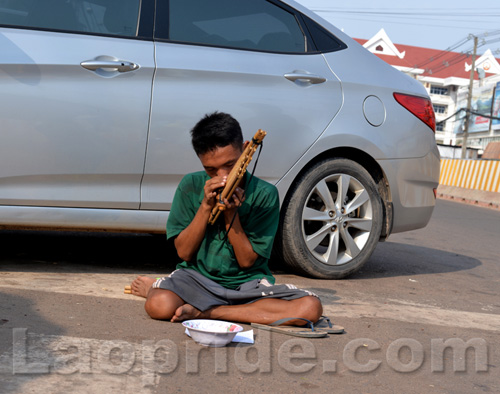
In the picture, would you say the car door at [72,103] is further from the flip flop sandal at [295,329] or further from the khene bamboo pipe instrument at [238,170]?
the flip flop sandal at [295,329]

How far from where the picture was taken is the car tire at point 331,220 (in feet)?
15.9

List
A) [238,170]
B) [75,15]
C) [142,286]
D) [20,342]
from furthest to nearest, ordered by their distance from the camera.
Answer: [75,15], [142,286], [238,170], [20,342]

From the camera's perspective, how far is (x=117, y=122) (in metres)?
4.30

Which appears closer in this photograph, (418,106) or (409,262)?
(418,106)

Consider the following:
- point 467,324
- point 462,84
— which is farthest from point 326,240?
point 462,84

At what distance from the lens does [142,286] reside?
12.8 ft

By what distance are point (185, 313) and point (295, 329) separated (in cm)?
52

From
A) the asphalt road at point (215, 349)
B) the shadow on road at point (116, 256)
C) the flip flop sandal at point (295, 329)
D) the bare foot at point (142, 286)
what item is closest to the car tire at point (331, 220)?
the asphalt road at point (215, 349)

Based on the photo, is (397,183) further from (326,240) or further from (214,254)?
(214,254)

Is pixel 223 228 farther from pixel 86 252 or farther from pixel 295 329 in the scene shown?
pixel 86 252

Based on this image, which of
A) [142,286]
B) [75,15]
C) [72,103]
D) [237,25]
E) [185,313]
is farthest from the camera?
[237,25]

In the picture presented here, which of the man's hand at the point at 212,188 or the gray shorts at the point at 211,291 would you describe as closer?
the man's hand at the point at 212,188

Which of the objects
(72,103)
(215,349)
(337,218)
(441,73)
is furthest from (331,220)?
(441,73)

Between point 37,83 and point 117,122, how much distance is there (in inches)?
19.5
